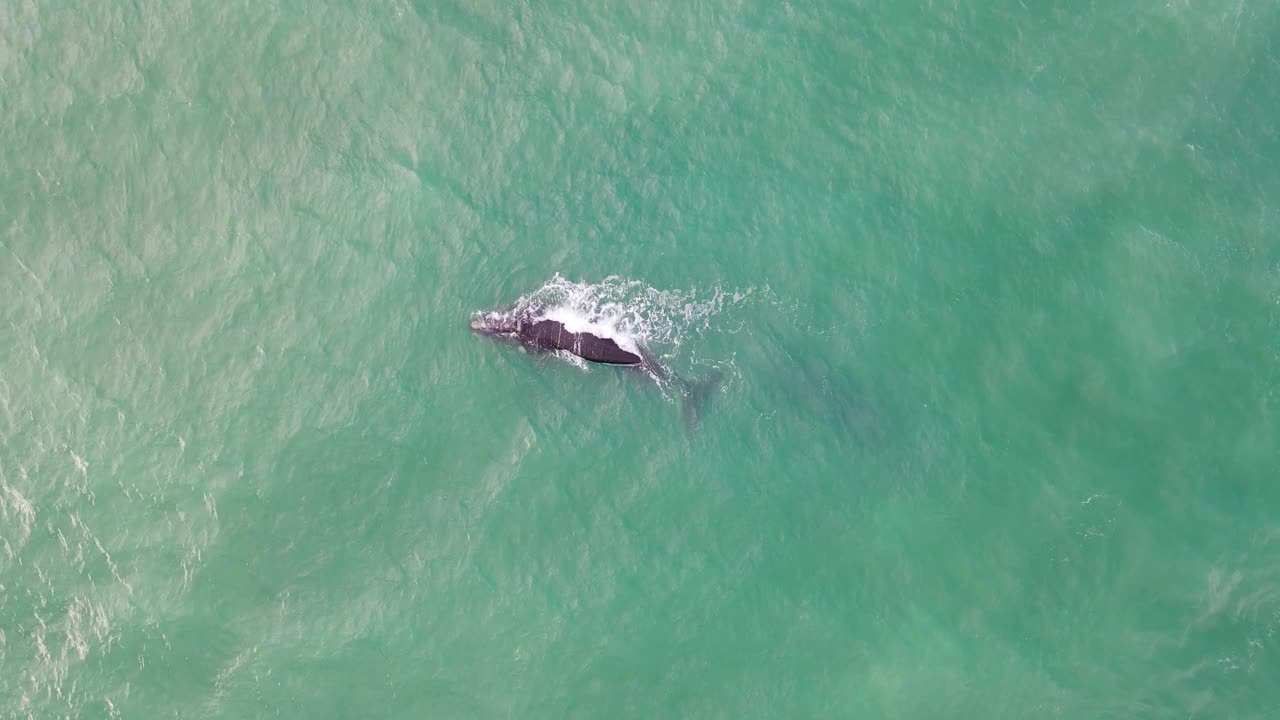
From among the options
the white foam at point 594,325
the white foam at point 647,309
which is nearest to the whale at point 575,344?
the white foam at point 594,325

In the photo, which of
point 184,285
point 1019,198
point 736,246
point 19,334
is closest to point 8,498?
point 19,334

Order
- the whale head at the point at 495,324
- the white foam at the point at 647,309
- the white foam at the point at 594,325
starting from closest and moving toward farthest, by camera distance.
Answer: the whale head at the point at 495,324 → the white foam at the point at 594,325 → the white foam at the point at 647,309

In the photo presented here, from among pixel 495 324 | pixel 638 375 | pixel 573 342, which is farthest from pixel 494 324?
pixel 638 375

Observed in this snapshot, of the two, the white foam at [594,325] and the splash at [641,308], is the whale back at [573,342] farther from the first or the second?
the splash at [641,308]

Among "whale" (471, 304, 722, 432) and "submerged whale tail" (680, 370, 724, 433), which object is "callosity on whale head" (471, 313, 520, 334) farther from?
"submerged whale tail" (680, 370, 724, 433)

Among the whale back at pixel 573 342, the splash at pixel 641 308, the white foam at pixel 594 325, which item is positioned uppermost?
the splash at pixel 641 308

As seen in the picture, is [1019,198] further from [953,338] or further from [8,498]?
[8,498]

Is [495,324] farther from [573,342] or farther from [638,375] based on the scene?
[638,375]

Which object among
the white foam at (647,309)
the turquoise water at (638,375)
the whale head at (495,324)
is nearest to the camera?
the turquoise water at (638,375)
